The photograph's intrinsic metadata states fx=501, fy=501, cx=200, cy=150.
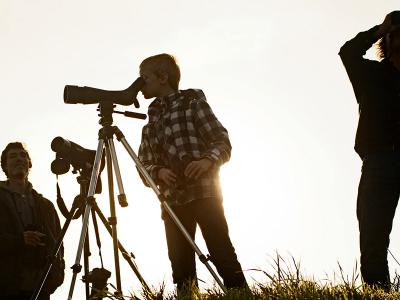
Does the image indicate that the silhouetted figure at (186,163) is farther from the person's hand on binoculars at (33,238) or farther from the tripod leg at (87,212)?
the person's hand on binoculars at (33,238)

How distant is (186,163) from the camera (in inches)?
152

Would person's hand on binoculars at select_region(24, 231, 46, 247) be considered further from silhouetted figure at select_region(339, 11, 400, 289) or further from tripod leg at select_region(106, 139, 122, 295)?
silhouetted figure at select_region(339, 11, 400, 289)

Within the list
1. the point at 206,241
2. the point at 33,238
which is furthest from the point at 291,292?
the point at 33,238

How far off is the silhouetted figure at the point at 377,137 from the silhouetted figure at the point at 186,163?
964mm

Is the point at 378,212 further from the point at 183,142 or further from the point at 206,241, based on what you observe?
the point at 183,142

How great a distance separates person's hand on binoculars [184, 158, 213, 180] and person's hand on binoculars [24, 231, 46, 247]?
75.2 inches

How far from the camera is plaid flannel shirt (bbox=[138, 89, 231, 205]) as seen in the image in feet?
12.8

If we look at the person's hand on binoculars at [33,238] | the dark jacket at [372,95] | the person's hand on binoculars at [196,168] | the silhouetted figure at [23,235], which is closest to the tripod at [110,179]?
the person's hand on binoculars at [196,168]

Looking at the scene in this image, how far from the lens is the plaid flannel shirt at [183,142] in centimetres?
390

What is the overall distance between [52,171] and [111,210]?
70cm

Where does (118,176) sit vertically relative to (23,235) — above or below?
above

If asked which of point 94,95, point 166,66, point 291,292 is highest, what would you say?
point 166,66

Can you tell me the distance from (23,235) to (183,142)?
2.01 metres

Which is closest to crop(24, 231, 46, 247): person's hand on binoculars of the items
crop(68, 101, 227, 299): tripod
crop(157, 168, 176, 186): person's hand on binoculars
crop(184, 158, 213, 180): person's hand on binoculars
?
crop(68, 101, 227, 299): tripod
